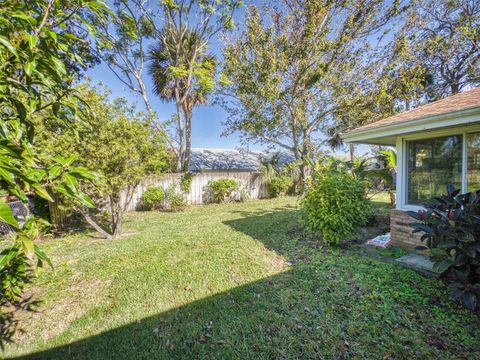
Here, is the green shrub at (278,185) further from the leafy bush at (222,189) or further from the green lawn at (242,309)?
the green lawn at (242,309)

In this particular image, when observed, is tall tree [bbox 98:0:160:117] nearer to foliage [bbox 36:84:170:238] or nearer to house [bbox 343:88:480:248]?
foliage [bbox 36:84:170:238]

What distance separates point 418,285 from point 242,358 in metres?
3.05

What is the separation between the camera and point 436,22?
12930mm

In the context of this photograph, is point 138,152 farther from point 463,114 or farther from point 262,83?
point 262,83

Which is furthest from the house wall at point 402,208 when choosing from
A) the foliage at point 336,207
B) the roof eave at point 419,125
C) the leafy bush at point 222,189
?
the leafy bush at point 222,189

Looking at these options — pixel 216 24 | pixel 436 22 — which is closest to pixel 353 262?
pixel 216 24

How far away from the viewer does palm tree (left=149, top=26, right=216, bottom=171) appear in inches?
516

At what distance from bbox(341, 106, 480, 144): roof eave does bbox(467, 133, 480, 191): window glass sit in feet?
1.85

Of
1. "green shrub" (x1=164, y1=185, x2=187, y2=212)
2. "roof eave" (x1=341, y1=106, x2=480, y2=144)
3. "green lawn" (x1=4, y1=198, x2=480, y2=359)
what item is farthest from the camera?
"green shrub" (x1=164, y1=185, x2=187, y2=212)

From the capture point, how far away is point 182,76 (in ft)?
43.3

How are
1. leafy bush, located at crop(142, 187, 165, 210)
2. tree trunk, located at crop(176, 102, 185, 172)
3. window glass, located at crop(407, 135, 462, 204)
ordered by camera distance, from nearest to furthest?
window glass, located at crop(407, 135, 462, 204)
leafy bush, located at crop(142, 187, 165, 210)
tree trunk, located at crop(176, 102, 185, 172)

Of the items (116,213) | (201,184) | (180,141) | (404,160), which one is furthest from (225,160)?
(404,160)

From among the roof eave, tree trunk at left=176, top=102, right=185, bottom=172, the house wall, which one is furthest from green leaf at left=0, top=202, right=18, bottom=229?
tree trunk at left=176, top=102, right=185, bottom=172

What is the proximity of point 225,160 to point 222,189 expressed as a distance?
777 cm
